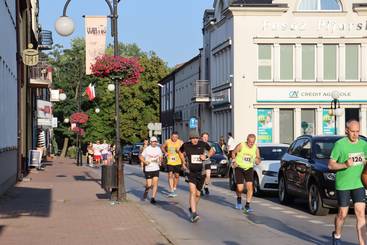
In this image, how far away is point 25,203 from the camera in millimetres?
19250

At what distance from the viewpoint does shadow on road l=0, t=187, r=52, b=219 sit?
54.4 ft

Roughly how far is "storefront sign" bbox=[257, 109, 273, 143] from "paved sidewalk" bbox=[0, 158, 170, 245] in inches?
1027

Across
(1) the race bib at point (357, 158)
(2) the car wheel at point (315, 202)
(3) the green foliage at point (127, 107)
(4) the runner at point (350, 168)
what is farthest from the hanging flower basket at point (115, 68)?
(3) the green foliage at point (127, 107)

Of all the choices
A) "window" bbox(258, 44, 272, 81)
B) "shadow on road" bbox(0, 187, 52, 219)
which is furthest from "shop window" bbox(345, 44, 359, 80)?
"shadow on road" bbox(0, 187, 52, 219)

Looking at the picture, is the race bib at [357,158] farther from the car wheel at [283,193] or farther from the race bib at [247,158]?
the car wheel at [283,193]

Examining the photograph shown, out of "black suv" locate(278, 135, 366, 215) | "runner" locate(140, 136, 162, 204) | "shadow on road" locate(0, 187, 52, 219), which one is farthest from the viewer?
"runner" locate(140, 136, 162, 204)

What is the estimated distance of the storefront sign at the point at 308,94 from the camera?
4772 centimetres

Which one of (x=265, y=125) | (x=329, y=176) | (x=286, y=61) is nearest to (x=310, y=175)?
(x=329, y=176)

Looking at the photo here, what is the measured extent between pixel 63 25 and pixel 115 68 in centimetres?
222

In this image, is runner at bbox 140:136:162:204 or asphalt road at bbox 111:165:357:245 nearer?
asphalt road at bbox 111:165:357:245

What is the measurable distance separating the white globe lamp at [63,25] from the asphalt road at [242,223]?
505 centimetres

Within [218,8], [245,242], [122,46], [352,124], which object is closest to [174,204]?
[245,242]

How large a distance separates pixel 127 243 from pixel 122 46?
122804 mm

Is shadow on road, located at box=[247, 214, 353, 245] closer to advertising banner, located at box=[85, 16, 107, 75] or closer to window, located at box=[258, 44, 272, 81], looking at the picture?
advertising banner, located at box=[85, 16, 107, 75]
